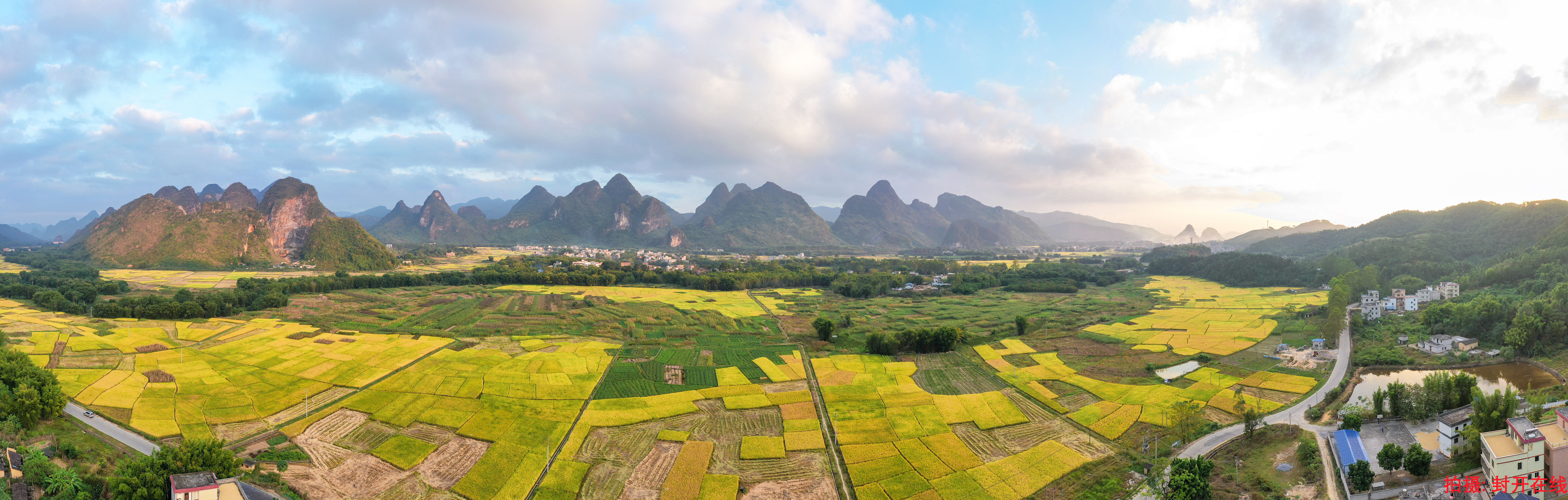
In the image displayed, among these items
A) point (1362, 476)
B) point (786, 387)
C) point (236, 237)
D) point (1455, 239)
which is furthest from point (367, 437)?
point (1455, 239)

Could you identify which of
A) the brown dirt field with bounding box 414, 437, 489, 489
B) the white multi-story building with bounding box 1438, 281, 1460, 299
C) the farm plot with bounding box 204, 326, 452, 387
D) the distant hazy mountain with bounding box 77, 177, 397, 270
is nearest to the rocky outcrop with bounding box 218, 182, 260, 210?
the distant hazy mountain with bounding box 77, 177, 397, 270

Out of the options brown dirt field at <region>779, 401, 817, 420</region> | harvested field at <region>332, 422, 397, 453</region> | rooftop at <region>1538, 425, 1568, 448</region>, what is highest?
rooftop at <region>1538, 425, 1568, 448</region>

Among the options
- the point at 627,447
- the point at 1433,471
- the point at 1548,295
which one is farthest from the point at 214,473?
the point at 1548,295

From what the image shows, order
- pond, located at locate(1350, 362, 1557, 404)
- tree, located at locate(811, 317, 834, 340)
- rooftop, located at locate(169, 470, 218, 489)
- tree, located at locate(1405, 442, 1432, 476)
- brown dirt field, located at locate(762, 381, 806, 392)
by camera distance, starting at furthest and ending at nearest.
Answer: tree, located at locate(811, 317, 834, 340), brown dirt field, located at locate(762, 381, 806, 392), pond, located at locate(1350, 362, 1557, 404), tree, located at locate(1405, 442, 1432, 476), rooftop, located at locate(169, 470, 218, 489)

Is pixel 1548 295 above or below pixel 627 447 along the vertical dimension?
above

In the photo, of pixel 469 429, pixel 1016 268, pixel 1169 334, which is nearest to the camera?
pixel 469 429

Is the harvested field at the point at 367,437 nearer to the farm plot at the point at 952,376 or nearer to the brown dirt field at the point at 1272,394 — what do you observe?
the farm plot at the point at 952,376

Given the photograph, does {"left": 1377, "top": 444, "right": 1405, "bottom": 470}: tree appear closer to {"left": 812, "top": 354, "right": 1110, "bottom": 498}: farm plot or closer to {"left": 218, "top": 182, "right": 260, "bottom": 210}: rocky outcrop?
{"left": 812, "top": 354, "right": 1110, "bottom": 498}: farm plot

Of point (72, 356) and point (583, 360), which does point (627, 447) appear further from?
point (72, 356)

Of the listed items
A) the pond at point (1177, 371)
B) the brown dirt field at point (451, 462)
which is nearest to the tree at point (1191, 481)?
the pond at point (1177, 371)
